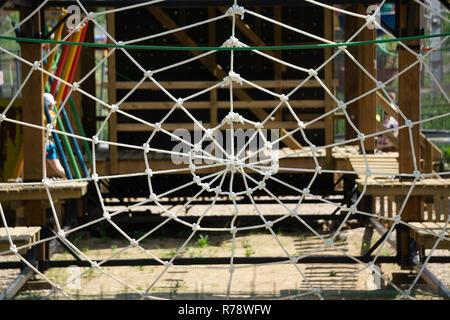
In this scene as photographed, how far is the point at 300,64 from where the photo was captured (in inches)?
383

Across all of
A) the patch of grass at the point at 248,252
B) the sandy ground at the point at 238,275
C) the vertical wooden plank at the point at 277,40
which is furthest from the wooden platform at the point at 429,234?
the vertical wooden plank at the point at 277,40

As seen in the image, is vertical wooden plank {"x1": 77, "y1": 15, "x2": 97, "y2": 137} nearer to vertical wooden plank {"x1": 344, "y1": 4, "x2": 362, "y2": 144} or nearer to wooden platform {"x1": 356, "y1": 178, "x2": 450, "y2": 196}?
vertical wooden plank {"x1": 344, "y1": 4, "x2": 362, "y2": 144}

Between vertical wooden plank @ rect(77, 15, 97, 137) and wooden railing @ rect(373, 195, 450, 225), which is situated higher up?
vertical wooden plank @ rect(77, 15, 97, 137)

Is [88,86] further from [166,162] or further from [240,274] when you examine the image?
[240,274]

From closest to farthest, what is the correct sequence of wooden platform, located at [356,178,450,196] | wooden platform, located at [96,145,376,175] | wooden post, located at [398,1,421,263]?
wooden platform, located at [356,178,450,196] → wooden post, located at [398,1,421,263] → wooden platform, located at [96,145,376,175]

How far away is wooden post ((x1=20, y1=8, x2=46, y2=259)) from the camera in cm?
620

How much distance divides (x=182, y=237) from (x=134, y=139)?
1556mm

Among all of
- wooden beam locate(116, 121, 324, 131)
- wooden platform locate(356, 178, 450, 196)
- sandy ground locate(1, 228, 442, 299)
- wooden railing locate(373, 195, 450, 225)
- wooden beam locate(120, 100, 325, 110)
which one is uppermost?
wooden beam locate(120, 100, 325, 110)

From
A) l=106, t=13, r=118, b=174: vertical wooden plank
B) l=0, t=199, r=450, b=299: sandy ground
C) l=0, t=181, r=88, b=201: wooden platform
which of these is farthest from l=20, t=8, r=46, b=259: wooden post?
l=106, t=13, r=118, b=174: vertical wooden plank

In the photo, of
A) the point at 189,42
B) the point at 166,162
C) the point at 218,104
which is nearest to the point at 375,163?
the point at 218,104

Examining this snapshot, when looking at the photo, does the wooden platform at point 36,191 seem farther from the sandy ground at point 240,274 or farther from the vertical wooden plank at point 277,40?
the vertical wooden plank at point 277,40

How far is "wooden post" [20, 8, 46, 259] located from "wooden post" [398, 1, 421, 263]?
2999 millimetres
